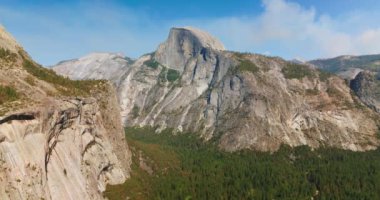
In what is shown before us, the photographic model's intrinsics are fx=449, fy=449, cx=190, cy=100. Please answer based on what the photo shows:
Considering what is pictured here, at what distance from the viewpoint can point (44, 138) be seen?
150m

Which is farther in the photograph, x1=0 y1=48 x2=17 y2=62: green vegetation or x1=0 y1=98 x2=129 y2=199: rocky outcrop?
x1=0 y1=48 x2=17 y2=62: green vegetation

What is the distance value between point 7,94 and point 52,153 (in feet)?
84.6

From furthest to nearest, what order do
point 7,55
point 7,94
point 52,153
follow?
point 7,55
point 52,153
point 7,94

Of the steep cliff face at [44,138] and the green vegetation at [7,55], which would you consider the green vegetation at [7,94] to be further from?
the green vegetation at [7,55]

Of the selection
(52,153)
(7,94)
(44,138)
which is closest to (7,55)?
(7,94)

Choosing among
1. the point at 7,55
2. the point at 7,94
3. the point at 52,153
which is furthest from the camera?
the point at 7,55

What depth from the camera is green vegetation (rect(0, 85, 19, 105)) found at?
145 metres

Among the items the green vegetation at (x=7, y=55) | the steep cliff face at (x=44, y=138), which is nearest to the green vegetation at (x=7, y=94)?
the steep cliff face at (x=44, y=138)

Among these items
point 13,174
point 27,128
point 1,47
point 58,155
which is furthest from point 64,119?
point 1,47

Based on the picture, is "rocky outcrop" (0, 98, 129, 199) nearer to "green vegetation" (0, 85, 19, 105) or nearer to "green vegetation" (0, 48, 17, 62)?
"green vegetation" (0, 85, 19, 105)

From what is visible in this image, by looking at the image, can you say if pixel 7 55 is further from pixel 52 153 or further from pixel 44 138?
pixel 44 138

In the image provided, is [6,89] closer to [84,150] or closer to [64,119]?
[64,119]

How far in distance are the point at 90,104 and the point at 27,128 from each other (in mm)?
55282

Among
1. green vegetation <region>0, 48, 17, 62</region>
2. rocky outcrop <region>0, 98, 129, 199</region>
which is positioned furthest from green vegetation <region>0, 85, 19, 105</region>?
green vegetation <region>0, 48, 17, 62</region>
